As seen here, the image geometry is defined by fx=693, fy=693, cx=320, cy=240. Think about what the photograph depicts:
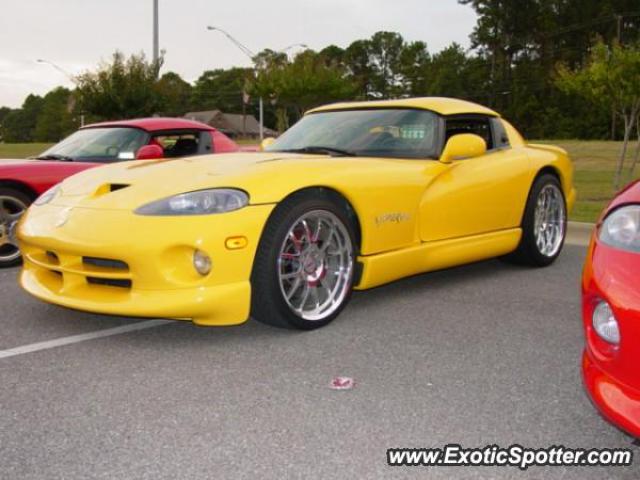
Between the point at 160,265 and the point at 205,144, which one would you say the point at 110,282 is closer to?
the point at 160,265

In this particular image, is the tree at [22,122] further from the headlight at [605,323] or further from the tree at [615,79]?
the headlight at [605,323]

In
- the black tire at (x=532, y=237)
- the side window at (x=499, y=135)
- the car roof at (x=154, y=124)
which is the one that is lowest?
the black tire at (x=532, y=237)

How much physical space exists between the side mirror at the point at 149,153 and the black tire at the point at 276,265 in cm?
270

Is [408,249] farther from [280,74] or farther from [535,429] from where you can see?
[280,74]

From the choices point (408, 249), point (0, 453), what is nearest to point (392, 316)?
point (408, 249)

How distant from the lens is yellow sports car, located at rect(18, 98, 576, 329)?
335cm

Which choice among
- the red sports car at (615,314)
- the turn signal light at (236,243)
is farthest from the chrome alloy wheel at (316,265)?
the red sports car at (615,314)

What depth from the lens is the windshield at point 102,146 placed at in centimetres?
625

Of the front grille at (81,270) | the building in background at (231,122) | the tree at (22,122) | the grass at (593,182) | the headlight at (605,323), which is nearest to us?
the headlight at (605,323)

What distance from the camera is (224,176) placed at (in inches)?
142

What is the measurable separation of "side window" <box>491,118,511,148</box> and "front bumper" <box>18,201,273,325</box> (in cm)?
250

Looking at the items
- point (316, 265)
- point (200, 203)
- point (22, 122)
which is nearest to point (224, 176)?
point (200, 203)

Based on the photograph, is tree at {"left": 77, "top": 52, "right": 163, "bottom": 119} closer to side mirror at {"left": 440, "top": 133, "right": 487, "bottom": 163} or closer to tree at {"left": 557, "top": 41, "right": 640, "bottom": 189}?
tree at {"left": 557, "top": 41, "right": 640, "bottom": 189}

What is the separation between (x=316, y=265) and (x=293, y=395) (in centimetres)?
116
